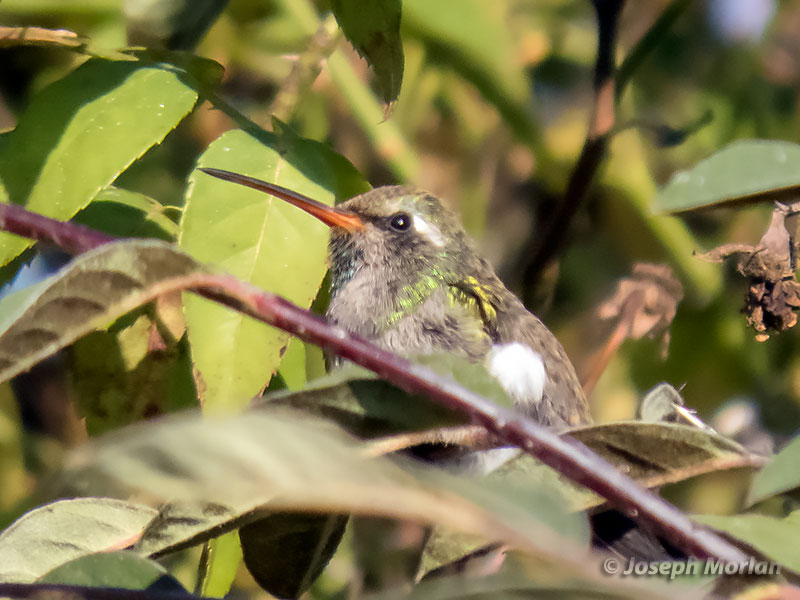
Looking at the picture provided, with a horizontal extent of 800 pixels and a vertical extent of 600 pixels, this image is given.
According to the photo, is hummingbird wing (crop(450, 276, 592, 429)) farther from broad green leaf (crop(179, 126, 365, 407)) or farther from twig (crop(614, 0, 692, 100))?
broad green leaf (crop(179, 126, 365, 407))

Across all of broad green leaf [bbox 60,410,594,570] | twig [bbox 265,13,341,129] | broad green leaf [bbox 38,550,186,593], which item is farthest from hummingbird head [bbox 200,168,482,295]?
broad green leaf [bbox 60,410,594,570]

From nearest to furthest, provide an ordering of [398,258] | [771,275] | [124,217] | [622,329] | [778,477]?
[778,477] < [771,275] < [124,217] < [622,329] < [398,258]

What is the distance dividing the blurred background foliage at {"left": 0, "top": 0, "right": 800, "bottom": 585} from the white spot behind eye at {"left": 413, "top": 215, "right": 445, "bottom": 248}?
5.1 inches

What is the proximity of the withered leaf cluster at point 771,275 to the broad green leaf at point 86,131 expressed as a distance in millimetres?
930

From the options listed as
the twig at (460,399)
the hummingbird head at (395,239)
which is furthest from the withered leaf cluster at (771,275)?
the hummingbird head at (395,239)

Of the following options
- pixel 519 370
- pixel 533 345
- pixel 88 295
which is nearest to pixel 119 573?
pixel 88 295

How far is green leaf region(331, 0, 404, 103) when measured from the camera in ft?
5.25

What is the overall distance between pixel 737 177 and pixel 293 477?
0.77 meters

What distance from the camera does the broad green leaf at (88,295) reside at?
1.02m

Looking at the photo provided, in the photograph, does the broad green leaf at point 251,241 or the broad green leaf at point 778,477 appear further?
the broad green leaf at point 251,241

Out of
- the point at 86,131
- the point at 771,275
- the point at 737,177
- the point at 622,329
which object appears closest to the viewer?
the point at 737,177

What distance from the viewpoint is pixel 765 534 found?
1.12 m

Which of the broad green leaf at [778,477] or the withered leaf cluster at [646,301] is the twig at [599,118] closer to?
the withered leaf cluster at [646,301]

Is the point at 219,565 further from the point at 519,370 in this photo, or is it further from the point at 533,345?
the point at 533,345
